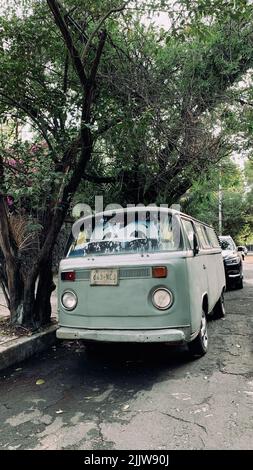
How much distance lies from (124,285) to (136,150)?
3945mm

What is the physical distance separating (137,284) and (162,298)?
0.31 m

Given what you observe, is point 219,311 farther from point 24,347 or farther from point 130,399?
point 130,399

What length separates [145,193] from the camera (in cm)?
947

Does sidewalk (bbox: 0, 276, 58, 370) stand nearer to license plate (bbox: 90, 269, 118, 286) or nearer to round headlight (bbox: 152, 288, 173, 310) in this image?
license plate (bbox: 90, 269, 118, 286)

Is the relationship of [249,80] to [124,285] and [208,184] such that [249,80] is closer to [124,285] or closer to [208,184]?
[208,184]

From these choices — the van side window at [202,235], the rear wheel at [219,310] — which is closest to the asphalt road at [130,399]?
the van side window at [202,235]

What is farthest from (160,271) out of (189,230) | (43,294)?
(43,294)

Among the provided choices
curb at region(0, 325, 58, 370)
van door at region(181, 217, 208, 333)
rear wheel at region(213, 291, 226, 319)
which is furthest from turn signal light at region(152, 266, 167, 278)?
rear wheel at region(213, 291, 226, 319)

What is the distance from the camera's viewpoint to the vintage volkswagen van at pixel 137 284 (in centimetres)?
422

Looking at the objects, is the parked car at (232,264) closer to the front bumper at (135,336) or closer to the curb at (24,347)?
the curb at (24,347)

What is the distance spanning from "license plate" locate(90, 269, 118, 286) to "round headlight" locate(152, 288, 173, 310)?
0.47m

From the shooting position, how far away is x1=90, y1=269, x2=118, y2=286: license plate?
4.38 m

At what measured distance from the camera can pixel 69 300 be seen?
4.68 meters

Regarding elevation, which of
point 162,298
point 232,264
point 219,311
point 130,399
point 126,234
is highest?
point 126,234
